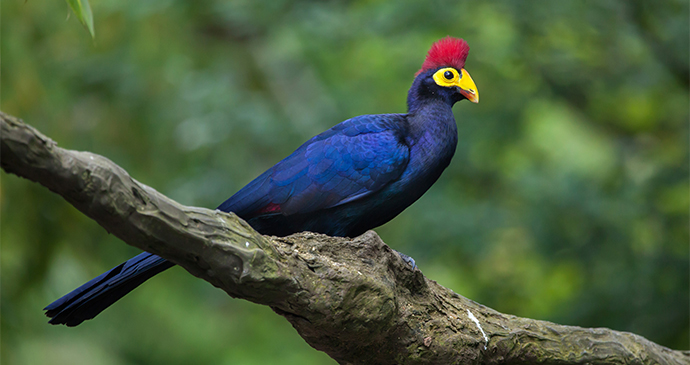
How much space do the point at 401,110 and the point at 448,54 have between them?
3.35 m

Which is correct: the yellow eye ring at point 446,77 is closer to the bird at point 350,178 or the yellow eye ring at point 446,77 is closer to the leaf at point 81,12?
the bird at point 350,178

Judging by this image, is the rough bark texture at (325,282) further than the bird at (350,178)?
No

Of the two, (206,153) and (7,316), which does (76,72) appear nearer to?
(206,153)

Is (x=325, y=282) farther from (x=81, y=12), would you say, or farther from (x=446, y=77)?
(x=446, y=77)

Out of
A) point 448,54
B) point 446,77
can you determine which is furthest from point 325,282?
point 448,54

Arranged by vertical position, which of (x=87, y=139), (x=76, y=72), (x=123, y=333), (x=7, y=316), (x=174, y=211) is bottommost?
(x=174, y=211)

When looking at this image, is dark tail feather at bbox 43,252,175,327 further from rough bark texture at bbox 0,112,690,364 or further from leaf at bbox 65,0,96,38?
leaf at bbox 65,0,96,38

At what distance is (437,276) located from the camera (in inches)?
280

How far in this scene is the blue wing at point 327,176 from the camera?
11.0 feet

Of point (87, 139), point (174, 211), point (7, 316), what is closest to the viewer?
point (174, 211)

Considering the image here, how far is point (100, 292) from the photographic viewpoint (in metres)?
2.71

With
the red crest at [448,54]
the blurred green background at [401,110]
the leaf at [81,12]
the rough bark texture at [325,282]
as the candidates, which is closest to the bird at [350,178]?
the red crest at [448,54]

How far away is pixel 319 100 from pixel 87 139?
234cm

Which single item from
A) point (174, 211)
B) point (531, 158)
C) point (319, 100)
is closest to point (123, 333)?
point (319, 100)
